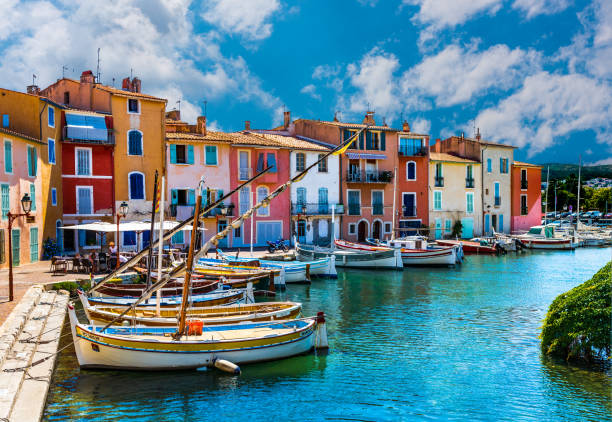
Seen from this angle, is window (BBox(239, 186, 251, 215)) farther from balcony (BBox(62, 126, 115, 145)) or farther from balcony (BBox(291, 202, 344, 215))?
balcony (BBox(62, 126, 115, 145))

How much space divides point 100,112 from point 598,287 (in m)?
32.2

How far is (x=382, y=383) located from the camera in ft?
45.7

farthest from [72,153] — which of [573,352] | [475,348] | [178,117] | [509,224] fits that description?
[509,224]

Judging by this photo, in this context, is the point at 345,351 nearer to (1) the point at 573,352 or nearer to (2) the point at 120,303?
(1) the point at 573,352

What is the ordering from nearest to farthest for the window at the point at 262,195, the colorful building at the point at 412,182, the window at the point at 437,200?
the window at the point at 262,195
the colorful building at the point at 412,182
the window at the point at 437,200

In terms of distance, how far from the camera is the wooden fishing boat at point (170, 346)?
46.4ft

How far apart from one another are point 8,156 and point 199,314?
51.1 ft

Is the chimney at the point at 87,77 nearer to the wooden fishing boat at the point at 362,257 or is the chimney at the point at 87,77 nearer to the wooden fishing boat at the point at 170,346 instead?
the wooden fishing boat at the point at 362,257

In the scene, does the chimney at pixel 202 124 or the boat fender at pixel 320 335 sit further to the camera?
the chimney at pixel 202 124

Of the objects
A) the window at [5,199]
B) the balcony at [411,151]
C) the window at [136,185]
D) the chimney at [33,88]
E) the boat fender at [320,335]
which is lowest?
the boat fender at [320,335]

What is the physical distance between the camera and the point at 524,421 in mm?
11805

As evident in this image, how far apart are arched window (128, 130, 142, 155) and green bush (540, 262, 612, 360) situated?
97.5ft

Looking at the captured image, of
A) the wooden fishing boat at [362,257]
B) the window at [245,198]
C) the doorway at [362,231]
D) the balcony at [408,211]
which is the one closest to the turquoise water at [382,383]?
the wooden fishing boat at [362,257]

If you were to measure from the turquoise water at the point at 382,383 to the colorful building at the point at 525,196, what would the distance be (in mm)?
44207
